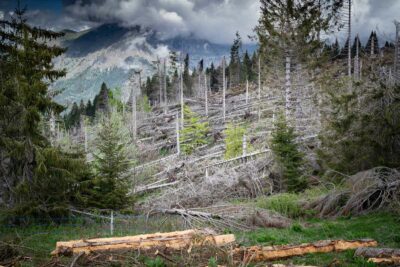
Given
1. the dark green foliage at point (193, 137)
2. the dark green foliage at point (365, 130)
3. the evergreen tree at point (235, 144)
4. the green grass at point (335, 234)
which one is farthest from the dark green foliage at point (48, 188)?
the dark green foliage at point (193, 137)

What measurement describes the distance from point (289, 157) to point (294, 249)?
8583mm

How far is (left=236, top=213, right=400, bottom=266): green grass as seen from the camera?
263 inches

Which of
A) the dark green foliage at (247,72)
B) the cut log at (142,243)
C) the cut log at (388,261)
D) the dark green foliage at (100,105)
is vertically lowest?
the cut log at (142,243)

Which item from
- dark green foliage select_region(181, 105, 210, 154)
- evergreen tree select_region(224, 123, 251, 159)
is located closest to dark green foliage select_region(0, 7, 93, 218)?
evergreen tree select_region(224, 123, 251, 159)

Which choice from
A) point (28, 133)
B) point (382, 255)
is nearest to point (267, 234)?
point (382, 255)

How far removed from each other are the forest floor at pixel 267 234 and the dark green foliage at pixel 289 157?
3.67m

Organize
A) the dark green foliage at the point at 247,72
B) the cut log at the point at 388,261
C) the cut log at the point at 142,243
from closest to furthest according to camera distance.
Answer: the cut log at the point at 388,261, the cut log at the point at 142,243, the dark green foliage at the point at 247,72

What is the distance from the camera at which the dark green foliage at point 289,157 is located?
15188mm

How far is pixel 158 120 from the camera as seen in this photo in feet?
178

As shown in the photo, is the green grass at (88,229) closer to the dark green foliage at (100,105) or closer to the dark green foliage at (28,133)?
the dark green foliage at (28,133)

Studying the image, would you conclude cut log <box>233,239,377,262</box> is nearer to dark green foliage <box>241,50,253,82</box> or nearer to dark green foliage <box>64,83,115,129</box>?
dark green foliage <box>64,83,115,129</box>

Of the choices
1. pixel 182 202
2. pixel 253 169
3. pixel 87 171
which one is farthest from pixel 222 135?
pixel 87 171

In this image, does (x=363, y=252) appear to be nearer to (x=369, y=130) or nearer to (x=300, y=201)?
(x=300, y=201)

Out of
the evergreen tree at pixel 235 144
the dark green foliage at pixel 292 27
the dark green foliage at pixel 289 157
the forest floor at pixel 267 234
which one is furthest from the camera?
the evergreen tree at pixel 235 144
